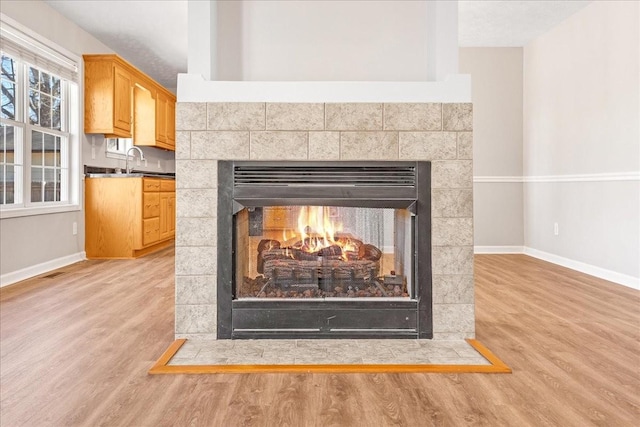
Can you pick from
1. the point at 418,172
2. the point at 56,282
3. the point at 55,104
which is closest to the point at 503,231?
the point at 418,172

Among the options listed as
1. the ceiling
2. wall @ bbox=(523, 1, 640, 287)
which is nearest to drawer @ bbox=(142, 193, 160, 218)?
the ceiling

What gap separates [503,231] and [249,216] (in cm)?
415

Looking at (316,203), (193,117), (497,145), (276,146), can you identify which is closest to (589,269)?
(497,145)

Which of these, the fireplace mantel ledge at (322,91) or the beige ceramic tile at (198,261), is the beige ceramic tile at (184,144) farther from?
the beige ceramic tile at (198,261)

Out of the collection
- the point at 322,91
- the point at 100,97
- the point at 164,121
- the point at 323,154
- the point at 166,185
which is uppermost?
the point at 164,121

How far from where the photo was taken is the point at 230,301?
2244 millimetres

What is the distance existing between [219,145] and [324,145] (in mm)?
521

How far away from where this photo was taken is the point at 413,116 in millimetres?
2262

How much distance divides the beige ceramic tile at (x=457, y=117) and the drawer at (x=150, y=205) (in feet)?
13.1

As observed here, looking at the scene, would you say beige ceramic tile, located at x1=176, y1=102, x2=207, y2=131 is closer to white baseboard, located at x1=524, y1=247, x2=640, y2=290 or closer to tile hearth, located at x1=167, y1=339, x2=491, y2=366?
tile hearth, located at x1=167, y1=339, x2=491, y2=366

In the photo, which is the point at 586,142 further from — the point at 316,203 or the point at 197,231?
the point at 197,231

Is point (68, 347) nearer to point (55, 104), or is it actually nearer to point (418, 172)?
point (418, 172)

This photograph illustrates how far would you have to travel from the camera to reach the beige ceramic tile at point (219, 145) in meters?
2.23

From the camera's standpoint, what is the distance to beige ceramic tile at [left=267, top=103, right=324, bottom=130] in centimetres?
224
